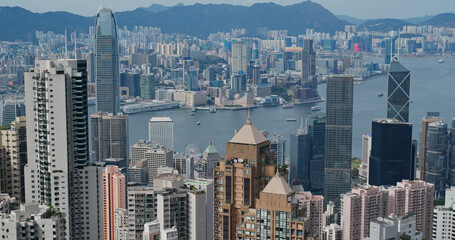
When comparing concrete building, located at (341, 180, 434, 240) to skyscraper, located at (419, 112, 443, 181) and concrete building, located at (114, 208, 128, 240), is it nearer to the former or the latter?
concrete building, located at (114, 208, 128, 240)

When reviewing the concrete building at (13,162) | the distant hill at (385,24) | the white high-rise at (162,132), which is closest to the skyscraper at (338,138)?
the white high-rise at (162,132)

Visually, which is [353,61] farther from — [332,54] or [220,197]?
[220,197]

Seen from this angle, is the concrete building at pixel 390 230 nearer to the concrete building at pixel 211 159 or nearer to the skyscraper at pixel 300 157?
the concrete building at pixel 211 159

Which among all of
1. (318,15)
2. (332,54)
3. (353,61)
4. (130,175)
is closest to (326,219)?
(130,175)

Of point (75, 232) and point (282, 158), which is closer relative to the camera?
point (75, 232)

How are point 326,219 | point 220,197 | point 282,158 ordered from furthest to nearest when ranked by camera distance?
1. point 282,158
2. point 326,219
3. point 220,197

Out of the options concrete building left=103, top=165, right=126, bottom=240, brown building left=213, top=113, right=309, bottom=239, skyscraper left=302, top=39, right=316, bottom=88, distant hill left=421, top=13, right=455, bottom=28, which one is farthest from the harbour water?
brown building left=213, top=113, right=309, bottom=239
